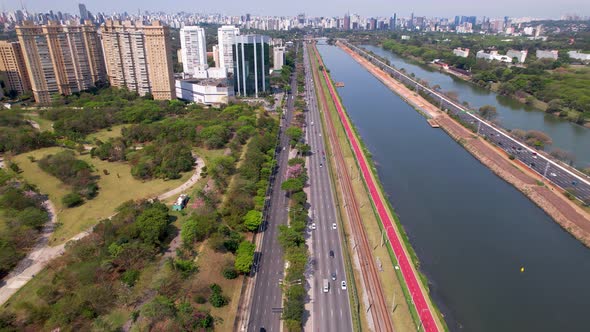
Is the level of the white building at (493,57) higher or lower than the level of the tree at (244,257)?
higher

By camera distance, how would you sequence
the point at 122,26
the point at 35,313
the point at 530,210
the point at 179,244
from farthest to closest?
the point at 122,26 → the point at 530,210 → the point at 179,244 → the point at 35,313

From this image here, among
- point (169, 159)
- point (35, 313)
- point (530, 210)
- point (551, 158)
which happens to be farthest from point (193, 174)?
point (551, 158)

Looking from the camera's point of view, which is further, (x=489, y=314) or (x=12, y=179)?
(x=12, y=179)

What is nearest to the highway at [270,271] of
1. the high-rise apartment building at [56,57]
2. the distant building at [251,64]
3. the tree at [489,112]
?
the distant building at [251,64]

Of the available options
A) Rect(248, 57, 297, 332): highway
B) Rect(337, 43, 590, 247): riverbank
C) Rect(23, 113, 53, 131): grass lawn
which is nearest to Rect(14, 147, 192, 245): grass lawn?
Rect(248, 57, 297, 332): highway

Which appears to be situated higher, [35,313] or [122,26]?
[122,26]

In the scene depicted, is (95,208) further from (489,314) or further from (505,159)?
(505,159)

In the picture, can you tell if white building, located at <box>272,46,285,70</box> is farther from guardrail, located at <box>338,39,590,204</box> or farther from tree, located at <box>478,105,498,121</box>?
tree, located at <box>478,105,498,121</box>

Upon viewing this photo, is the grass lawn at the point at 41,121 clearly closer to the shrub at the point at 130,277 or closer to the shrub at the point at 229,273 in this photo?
the shrub at the point at 130,277
